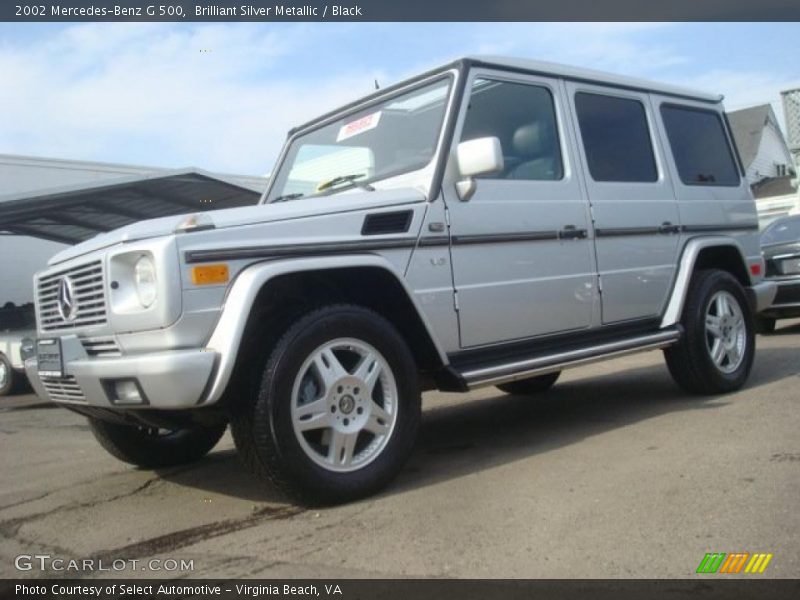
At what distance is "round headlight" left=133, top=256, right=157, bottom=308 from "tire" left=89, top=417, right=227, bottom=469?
4.10ft

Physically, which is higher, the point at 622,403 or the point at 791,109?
the point at 791,109

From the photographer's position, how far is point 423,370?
411cm

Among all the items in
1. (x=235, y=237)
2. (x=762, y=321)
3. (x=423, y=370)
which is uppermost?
(x=235, y=237)

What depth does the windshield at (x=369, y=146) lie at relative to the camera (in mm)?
4402

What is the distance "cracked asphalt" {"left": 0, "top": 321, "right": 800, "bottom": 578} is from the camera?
280cm

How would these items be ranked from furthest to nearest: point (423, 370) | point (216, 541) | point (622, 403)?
1. point (622, 403)
2. point (423, 370)
3. point (216, 541)

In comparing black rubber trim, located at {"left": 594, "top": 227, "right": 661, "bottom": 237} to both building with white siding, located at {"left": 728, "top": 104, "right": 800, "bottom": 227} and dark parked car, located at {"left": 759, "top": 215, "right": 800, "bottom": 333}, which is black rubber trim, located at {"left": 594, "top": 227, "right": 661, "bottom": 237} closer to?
dark parked car, located at {"left": 759, "top": 215, "right": 800, "bottom": 333}

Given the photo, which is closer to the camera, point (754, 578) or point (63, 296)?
point (754, 578)

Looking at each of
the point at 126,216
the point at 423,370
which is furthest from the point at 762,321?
the point at 126,216

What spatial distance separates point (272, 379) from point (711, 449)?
2.32 m

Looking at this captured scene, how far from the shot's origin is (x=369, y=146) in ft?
15.5

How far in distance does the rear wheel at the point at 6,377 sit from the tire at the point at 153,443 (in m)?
6.43

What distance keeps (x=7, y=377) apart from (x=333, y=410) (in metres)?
8.34

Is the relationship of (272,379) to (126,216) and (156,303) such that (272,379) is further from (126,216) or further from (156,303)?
(126,216)
